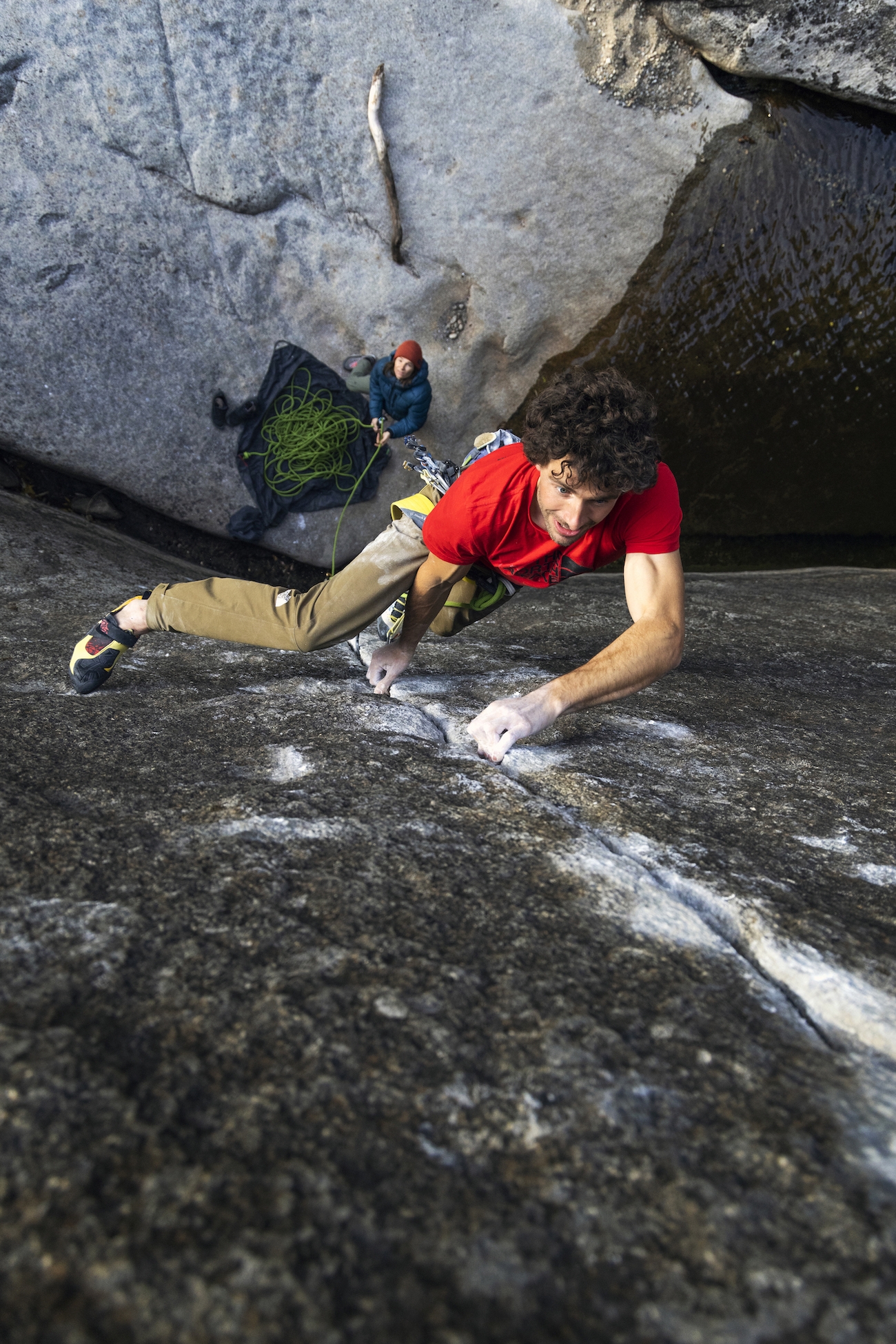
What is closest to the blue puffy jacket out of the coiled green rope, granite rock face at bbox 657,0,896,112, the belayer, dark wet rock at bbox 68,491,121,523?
the coiled green rope

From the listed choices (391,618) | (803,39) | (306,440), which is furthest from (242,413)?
(803,39)

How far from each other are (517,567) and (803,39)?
3.94 m

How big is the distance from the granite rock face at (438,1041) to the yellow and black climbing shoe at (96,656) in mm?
304

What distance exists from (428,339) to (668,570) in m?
3.63

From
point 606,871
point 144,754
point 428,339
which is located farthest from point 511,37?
point 606,871

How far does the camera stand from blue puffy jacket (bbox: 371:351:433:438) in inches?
191

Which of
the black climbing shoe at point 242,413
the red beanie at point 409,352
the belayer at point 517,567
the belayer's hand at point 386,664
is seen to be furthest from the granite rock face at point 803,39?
the belayer's hand at point 386,664

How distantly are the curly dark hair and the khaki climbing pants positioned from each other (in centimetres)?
61

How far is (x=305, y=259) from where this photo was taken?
184 inches

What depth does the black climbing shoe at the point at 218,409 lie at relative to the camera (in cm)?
489

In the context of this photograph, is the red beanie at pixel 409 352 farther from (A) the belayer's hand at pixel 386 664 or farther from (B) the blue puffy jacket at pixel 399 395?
(A) the belayer's hand at pixel 386 664

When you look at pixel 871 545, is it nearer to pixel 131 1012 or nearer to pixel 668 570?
pixel 668 570

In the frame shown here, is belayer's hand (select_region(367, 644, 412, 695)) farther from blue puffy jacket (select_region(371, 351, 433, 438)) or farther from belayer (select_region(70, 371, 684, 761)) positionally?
blue puffy jacket (select_region(371, 351, 433, 438))

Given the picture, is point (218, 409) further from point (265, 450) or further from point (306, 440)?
point (306, 440)
